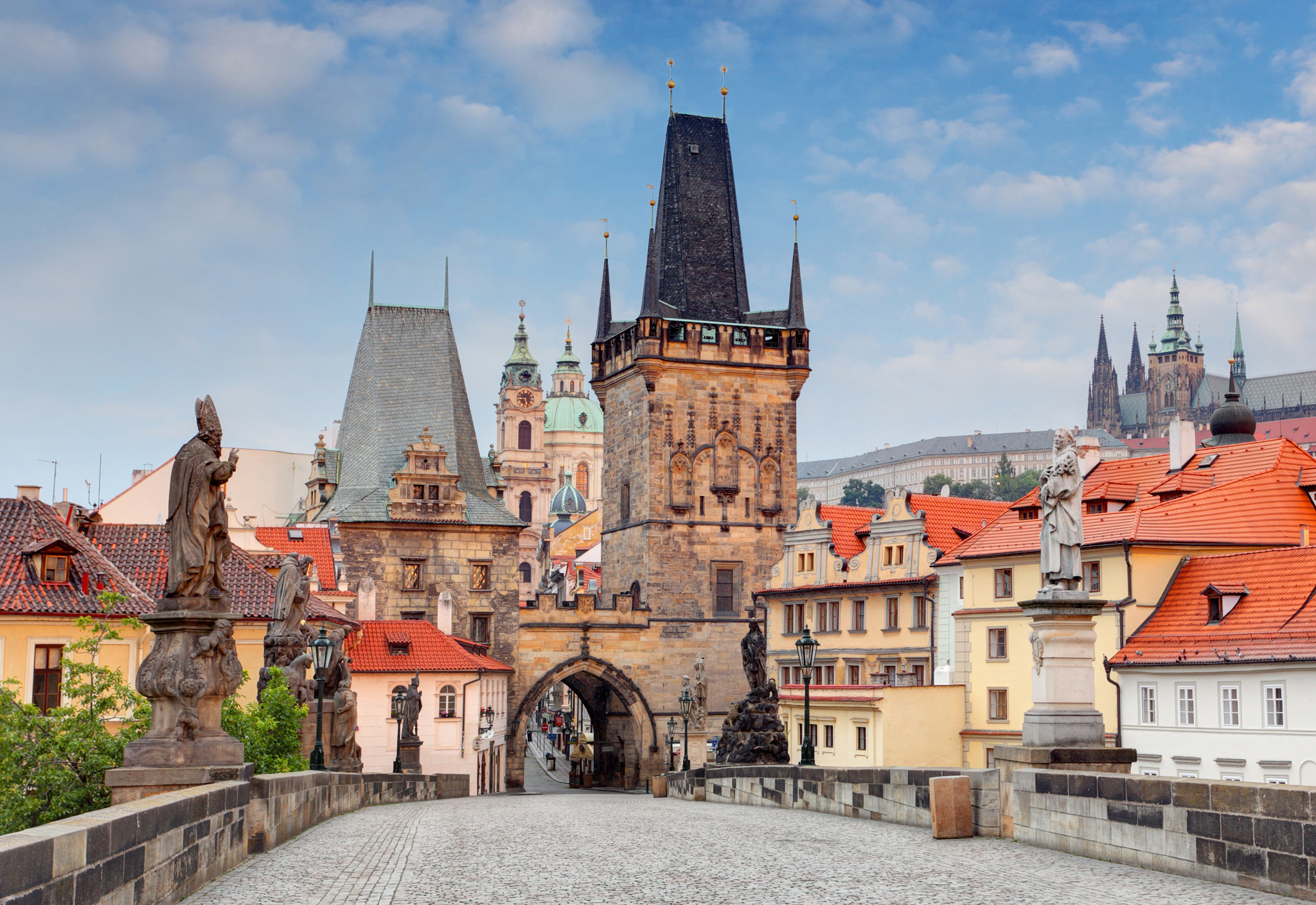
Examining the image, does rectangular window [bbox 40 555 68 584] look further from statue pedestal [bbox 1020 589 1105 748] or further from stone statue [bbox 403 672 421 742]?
statue pedestal [bbox 1020 589 1105 748]

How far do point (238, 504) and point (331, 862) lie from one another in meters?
70.9

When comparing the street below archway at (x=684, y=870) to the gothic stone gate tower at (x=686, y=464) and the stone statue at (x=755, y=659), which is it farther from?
the gothic stone gate tower at (x=686, y=464)

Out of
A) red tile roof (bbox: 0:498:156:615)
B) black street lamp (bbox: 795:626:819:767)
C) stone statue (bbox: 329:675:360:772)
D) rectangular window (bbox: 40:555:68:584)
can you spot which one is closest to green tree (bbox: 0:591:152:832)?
stone statue (bbox: 329:675:360:772)

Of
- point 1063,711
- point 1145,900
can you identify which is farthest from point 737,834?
point 1145,900

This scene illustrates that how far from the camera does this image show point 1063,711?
14.3 meters

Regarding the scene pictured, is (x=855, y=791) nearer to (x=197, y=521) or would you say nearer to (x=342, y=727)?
(x=197, y=521)

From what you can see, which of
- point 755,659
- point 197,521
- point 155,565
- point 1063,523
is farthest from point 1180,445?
point 197,521

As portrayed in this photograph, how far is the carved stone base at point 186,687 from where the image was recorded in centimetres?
1213

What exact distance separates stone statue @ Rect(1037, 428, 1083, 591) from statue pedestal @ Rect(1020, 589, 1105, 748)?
30 cm

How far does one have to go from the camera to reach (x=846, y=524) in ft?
177

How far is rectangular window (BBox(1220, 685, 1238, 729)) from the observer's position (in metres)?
31.1

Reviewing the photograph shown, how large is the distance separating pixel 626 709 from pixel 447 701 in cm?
1321

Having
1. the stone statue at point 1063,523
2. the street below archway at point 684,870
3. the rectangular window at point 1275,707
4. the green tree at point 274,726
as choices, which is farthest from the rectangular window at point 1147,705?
the stone statue at point 1063,523

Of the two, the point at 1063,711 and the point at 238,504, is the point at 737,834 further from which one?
the point at 238,504
